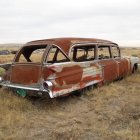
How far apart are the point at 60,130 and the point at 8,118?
124 cm

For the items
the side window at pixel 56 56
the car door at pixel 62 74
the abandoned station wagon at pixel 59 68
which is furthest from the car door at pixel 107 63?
the car door at pixel 62 74

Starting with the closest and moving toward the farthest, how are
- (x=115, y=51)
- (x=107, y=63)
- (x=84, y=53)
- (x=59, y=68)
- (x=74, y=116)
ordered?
(x=74, y=116)
(x=59, y=68)
(x=84, y=53)
(x=107, y=63)
(x=115, y=51)

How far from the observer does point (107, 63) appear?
10.1m

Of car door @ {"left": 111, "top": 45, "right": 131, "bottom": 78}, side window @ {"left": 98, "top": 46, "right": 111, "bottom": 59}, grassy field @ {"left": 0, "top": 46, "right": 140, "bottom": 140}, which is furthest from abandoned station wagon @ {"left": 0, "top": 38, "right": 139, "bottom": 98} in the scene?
car door @ {"left": 111, "top": 45, "right": 131, "bottom": 78}

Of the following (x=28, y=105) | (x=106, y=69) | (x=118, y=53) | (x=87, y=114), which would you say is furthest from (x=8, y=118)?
(x=118, y=53)

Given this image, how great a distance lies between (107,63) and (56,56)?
5.78 feet

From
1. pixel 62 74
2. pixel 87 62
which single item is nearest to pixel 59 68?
pixel 62 74

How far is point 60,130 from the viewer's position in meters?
6.04

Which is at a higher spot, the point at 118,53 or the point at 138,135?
the point at 118,53

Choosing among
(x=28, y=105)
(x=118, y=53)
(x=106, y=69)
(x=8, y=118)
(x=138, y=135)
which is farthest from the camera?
(x=118, y=53)

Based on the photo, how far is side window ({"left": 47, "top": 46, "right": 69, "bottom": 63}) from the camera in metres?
8.23

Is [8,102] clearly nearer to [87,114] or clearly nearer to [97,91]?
[87,114]

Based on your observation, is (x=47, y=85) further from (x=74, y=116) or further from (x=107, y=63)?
(x=107, y=63)

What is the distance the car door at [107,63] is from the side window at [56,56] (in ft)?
4.40
